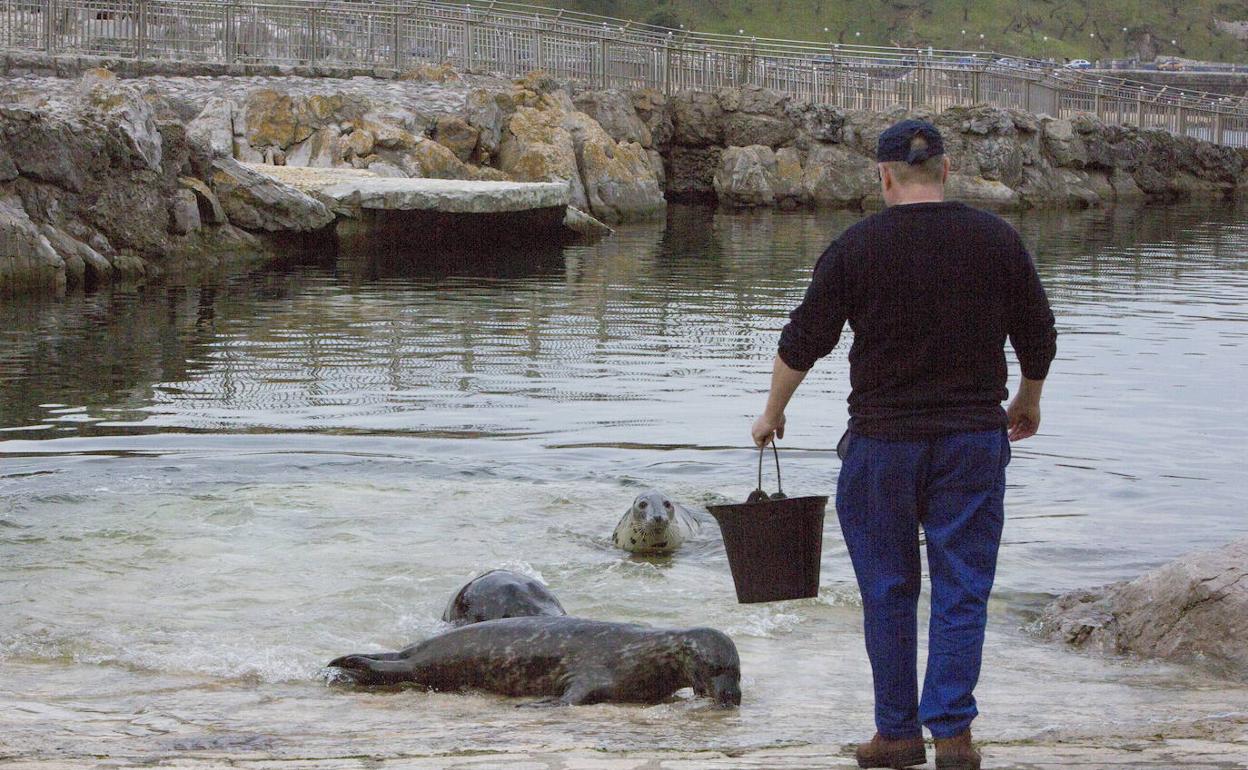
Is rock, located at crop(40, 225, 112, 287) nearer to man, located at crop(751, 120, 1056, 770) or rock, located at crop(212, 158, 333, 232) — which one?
rock, located at crop(212, 158, 333, 232)

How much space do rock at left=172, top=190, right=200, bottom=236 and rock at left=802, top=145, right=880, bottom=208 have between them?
22.6 metres

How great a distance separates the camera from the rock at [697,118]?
146 ft

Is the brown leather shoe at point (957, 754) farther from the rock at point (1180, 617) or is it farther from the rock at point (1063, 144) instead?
the rock at point (1063, 144)

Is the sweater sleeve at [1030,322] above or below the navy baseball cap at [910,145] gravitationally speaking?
below

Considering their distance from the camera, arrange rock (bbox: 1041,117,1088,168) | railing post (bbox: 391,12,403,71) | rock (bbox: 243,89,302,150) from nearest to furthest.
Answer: rock (bbox: 243,89,302,150) → railing post (bbox: 391,12,403,71) → rock (bbox: 1041,117,1088,168)

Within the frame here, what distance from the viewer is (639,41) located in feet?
152

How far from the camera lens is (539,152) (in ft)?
108

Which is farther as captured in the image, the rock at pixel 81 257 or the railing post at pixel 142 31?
the railing post at pixel 142 31

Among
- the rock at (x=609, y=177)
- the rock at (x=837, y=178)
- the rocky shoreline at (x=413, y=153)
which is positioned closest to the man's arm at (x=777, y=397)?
the rocky shoreline at (x=413, y=153)

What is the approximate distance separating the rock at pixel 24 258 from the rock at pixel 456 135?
1272 centimetres

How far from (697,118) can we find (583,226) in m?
13.7

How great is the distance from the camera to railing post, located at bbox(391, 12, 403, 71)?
39844mm

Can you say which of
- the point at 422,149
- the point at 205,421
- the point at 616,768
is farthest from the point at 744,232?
the point at 616,768

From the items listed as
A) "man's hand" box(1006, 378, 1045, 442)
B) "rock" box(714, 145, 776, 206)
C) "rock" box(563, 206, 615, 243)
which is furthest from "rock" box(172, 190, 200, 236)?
"rock" box(714, 145, 776, 206)
